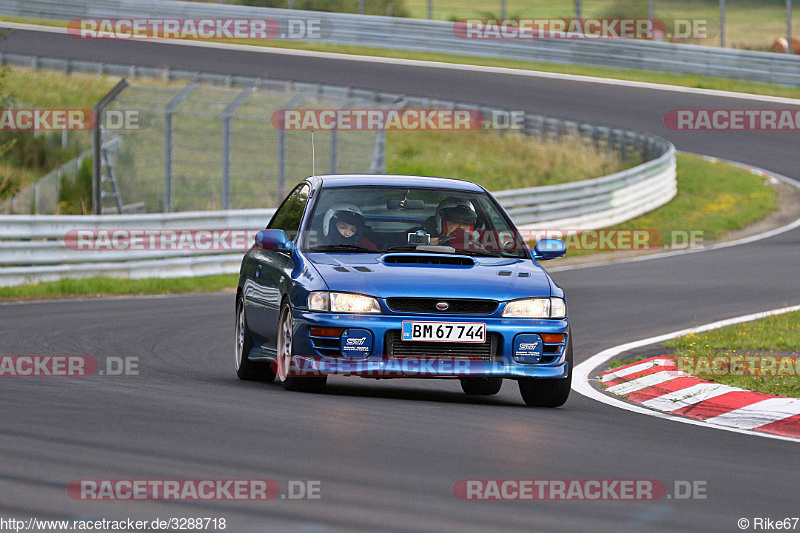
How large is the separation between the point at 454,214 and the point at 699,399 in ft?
7.09

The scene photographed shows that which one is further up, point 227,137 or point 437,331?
point 437,331

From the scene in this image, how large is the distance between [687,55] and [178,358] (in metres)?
34.2

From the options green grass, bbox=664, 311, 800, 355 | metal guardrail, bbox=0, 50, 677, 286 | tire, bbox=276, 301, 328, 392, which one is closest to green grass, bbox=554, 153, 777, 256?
metal guardrail, bbox=0, 50, 677, 286

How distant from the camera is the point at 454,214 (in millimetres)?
10508

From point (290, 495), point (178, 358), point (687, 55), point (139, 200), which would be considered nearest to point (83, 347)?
point (178, 358)

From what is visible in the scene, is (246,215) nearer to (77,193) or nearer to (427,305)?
(77,193)

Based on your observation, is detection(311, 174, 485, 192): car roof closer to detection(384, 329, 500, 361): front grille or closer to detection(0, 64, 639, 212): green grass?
detection(384, 329, 500, 361): front grille

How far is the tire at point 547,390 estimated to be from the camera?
969 centimetres

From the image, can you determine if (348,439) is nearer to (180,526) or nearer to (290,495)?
(290,495)

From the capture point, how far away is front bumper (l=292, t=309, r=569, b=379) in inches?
364

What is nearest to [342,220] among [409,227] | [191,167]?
[409,227]

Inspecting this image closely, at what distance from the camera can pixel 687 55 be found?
1738 inches

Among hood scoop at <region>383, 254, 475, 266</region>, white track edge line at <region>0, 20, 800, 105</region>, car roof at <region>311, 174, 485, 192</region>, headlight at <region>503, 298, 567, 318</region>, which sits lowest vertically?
white track edge line at <region>0, 20, 800, 105</region>

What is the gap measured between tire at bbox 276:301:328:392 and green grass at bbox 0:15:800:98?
3312 centimetres
